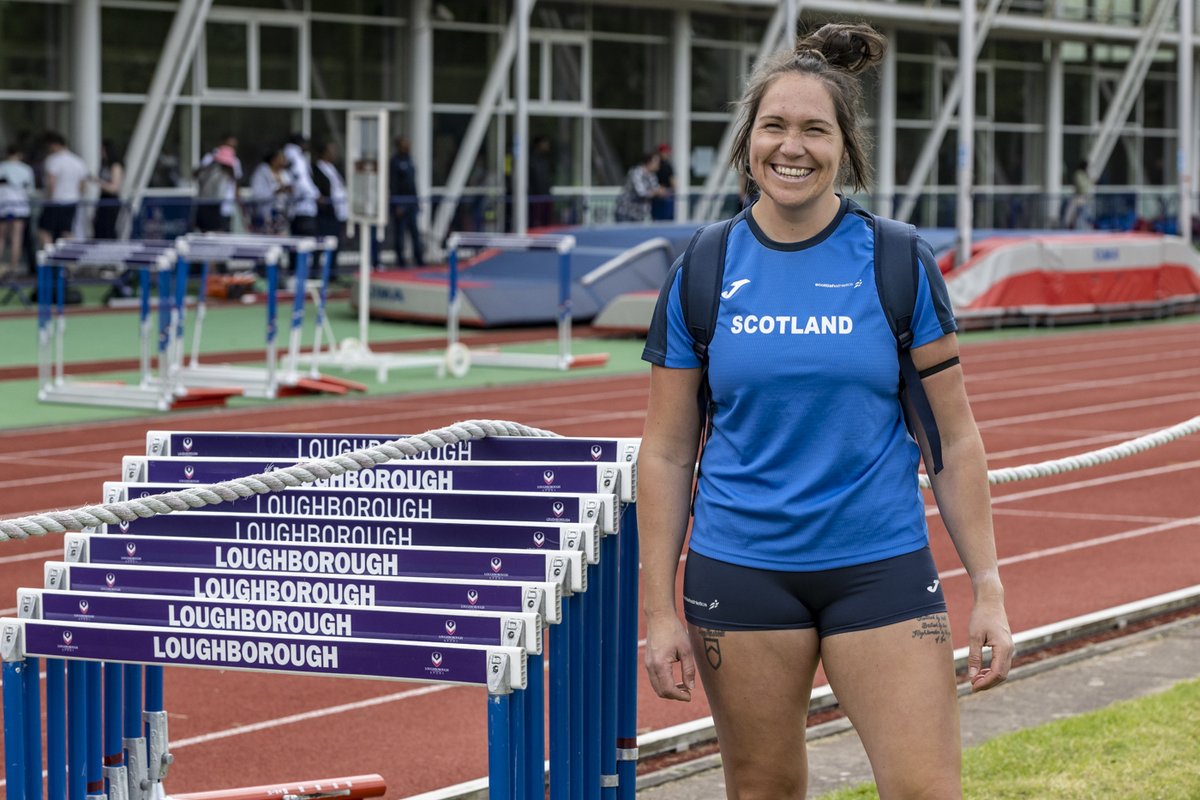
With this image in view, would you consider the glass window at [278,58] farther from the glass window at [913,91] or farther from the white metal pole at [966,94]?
the glass window at [913,91]

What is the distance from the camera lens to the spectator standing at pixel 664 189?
35.1 m

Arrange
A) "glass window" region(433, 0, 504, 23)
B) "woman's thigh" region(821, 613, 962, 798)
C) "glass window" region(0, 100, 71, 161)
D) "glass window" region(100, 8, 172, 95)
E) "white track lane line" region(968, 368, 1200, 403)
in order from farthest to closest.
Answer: "glass window" region(433, 0, 504, 23)
"glass window" region(100, 8, 172, 95)
"glass window" region(0, 100, 71, 161)
"white track lane line" region(968, 368, 1200, 403)
"woman's thigh" region(821, 613, 962, 798)

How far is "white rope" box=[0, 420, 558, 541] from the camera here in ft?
14.1

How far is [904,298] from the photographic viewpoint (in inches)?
147

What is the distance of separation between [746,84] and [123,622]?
65.6 inches

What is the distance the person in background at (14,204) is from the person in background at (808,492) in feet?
75.9

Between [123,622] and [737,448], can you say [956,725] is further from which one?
[123,622]

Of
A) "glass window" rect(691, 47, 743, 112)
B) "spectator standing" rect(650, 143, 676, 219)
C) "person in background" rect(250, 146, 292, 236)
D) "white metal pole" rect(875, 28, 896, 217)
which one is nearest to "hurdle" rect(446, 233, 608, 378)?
"person in background" rect(250, 146, 292, 236)

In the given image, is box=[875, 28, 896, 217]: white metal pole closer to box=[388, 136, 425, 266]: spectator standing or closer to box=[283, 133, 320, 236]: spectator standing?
box=[388, 136, 425, 266]: spectator standing

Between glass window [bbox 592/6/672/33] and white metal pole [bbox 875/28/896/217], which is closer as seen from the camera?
glass window [bbox 592/6/672/33]

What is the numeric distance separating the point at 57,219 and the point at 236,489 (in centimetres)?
2265

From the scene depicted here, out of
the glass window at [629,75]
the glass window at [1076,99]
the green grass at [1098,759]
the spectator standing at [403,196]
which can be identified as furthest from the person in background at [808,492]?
the glass window at [1076,99]

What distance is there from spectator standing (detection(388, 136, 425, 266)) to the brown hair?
26.3 metres

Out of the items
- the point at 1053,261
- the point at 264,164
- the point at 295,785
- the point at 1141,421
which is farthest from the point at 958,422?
the point at 264,164
